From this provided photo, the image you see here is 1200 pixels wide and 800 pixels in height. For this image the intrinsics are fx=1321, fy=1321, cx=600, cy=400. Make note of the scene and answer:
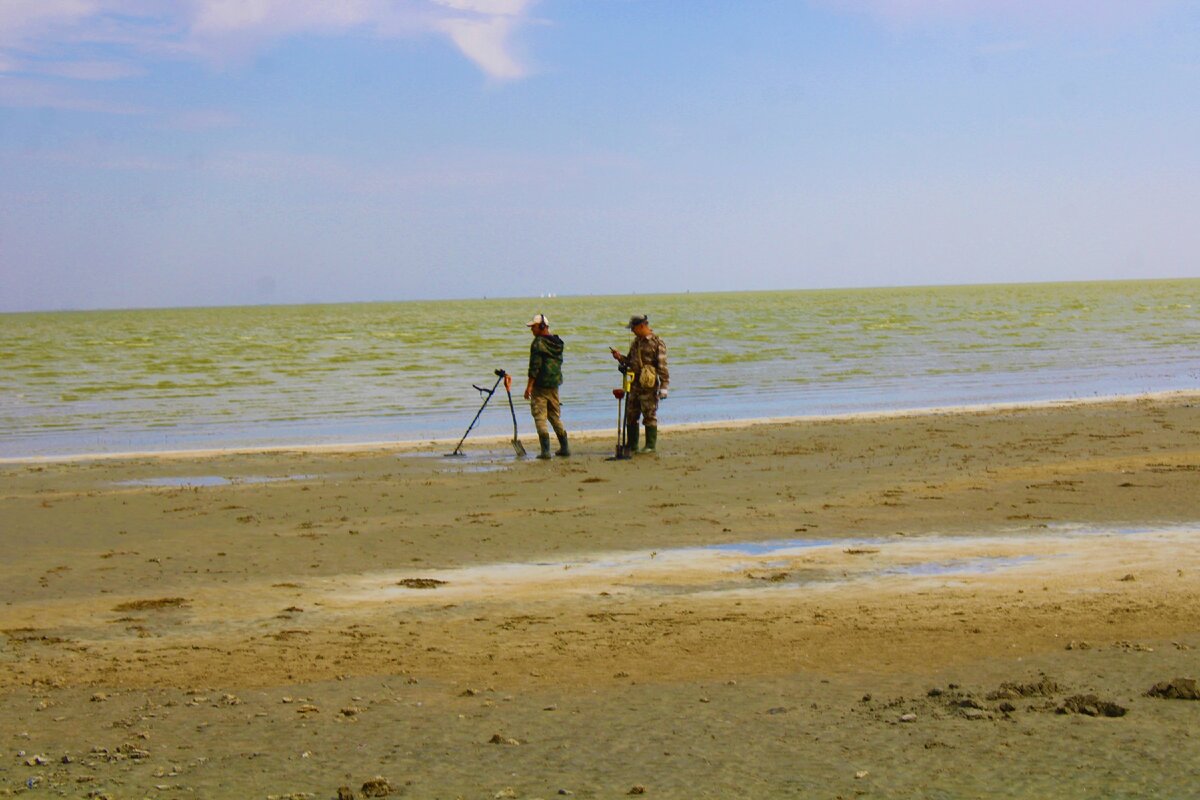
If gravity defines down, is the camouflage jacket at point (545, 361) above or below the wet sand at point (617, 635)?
above

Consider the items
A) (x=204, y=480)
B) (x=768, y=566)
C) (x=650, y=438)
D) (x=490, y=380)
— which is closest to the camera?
(x=768, y=566)

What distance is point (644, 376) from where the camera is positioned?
16.5 meters

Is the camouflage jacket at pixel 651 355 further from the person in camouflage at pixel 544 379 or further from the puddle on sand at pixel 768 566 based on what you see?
the puddle on sand at pixel 768 566

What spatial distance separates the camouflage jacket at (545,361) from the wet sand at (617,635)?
2256 millimetres

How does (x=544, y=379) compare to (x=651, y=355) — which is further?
(x=651, y=355)

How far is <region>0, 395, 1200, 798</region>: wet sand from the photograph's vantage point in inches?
208

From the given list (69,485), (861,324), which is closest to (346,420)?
(69,485)

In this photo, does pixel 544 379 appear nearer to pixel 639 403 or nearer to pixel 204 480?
Answer: pixel 639 403

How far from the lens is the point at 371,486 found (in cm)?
1460

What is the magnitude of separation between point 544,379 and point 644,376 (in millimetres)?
1259

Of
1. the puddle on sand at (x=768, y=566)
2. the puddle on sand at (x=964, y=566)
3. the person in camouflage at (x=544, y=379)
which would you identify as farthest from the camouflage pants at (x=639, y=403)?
the puddle on sand at (x=964, y=566)

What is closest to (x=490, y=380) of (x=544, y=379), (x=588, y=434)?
(x=588, y=434)

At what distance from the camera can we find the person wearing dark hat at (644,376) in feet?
54.3

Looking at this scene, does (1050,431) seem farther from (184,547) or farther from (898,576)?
(184,547)
